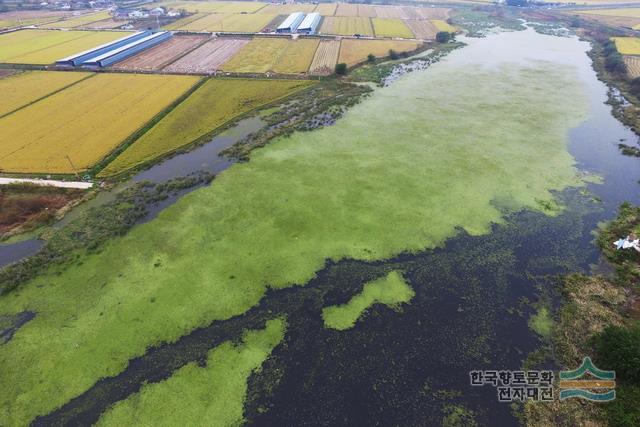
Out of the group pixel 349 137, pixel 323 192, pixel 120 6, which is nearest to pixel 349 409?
pixel 323 192

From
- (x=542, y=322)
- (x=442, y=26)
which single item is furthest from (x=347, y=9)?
(x=542, y=322)

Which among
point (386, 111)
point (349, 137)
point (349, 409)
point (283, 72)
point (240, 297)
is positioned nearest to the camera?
point (349, 409)

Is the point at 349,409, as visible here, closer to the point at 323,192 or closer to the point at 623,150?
the point at 323,192

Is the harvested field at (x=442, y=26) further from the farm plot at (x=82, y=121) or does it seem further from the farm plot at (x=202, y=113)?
the farm plot at (x=82, y=121)

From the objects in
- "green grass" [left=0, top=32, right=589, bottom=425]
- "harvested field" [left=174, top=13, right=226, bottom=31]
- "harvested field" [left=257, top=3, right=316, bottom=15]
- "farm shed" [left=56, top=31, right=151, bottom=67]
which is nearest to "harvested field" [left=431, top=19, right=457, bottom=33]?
"harvested field" [left=257, top=3, right=316, bottom=15]

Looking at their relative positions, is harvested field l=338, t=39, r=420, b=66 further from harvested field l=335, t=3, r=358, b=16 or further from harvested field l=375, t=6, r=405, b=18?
harvested field l=335, t=3, r=358, b=16
